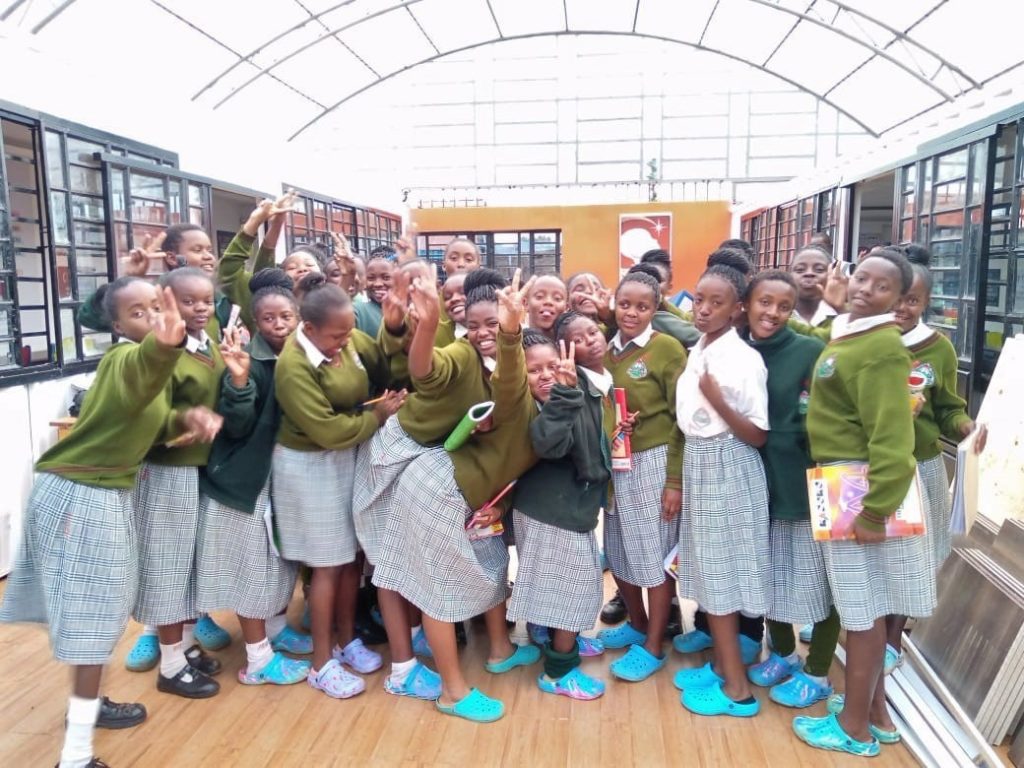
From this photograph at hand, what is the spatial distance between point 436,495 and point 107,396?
0.90 meters

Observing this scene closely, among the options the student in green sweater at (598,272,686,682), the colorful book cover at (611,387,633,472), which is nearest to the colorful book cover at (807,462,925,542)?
the student in green sweater at (598,272,686,682)

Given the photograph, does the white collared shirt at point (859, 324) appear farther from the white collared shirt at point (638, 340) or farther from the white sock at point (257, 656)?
the white sock at point (257, 656)

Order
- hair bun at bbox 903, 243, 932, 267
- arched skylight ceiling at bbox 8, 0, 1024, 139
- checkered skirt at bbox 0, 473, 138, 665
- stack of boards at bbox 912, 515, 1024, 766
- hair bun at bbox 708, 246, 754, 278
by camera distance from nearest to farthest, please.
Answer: checkered skirt at bbox 0, 473, 138, 665 → stack of boards at bbox 912, 515, 1024, 766 → hair bun at bbox 708, 246, 754, 278 → hair bun at bbox 903, 243, 932, 267 → arched skylight ceiling at bbox 8, 0, 1024, 139

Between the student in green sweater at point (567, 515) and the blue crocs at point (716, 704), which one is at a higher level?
the student in green sweater at point (567, 515)

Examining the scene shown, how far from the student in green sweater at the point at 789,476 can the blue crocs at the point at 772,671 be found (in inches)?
3.2

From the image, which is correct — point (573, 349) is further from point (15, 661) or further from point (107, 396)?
point (15, 661)

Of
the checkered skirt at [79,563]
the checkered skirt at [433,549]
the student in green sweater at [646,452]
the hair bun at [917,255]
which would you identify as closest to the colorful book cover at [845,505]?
the student in green sweater at [646,452]

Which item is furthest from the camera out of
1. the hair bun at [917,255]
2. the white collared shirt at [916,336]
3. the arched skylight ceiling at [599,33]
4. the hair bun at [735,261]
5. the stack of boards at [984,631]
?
the arched skylight ceiling at [599,33]

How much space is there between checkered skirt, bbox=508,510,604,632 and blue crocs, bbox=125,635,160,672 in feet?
4.07

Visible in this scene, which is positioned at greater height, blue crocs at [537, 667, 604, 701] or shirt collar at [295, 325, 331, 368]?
shirt collar at [295, 325, 331, 368]

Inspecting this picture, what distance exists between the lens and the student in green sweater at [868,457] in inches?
70.6

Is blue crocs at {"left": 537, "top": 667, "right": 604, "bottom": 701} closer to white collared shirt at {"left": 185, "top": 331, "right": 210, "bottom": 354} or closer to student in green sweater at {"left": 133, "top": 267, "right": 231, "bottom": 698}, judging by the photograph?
student in green sweater at {"left": 133, "top": 267, "right": 231, "bottom": 698}

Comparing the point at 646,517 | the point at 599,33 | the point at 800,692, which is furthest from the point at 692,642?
the point at 599,33

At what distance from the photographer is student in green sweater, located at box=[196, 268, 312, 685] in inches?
87.6
